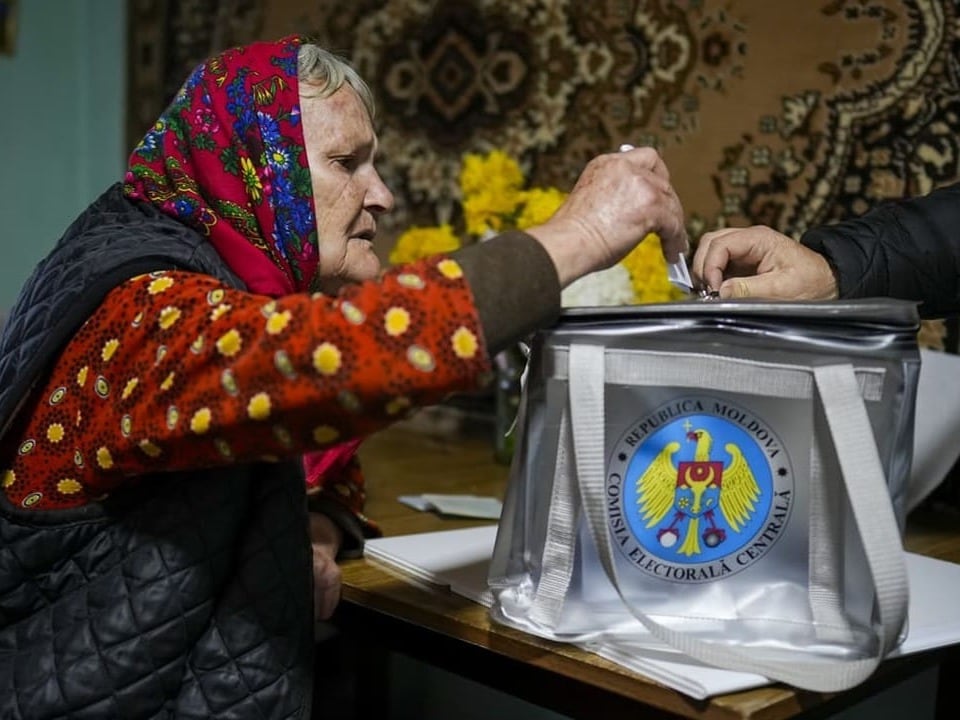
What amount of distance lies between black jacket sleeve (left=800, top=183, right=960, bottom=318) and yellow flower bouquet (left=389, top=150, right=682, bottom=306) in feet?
1.12

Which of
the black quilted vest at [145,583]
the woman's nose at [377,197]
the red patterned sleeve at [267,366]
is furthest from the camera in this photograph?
the woman's nose at [377,197]

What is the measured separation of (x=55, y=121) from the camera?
9.07 feet

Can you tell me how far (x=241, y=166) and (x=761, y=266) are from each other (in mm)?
533

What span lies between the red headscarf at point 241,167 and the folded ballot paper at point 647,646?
0.30 meters

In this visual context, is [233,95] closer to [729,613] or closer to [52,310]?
[52,310]

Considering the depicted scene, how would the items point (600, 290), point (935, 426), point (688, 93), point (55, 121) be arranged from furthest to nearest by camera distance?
point (55, 121)
point (688, 93)
point (600, 290)
point (935, 426)

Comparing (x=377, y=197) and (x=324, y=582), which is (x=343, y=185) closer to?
(x=377, y=197)

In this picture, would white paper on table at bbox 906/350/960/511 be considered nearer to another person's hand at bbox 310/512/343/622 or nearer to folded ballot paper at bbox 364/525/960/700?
folded ballot paper at bbox 364/525/960/700

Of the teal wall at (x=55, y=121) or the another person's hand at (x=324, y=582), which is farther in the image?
the teal wall at (x=55, y=121)

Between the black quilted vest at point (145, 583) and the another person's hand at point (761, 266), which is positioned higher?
the another person's hand at point (761, 266)

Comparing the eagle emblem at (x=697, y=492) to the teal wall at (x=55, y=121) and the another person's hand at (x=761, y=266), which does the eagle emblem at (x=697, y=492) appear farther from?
the teal wall at (x=55, y=121)

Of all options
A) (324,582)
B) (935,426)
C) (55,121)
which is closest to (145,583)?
(324,582)

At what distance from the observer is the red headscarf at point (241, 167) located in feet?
3.29

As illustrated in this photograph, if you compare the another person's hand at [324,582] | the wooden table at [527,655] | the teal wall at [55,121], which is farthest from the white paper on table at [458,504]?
the teal wall at [55,121]
